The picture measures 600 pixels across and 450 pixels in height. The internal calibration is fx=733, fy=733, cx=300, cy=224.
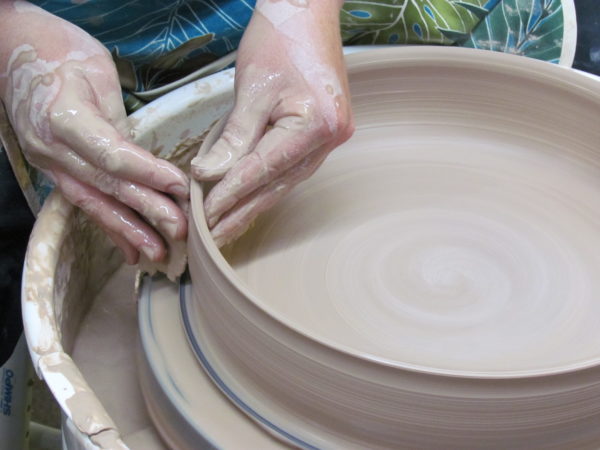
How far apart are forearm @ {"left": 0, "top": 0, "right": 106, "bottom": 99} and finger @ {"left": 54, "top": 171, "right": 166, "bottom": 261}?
0.17m

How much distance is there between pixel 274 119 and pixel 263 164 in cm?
9

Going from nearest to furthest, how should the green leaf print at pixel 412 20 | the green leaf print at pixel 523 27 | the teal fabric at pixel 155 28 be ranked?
the teal fabric at pixel 155 28, the green leaf print at pixel 412 20, the green leaf print at pixel 523 27

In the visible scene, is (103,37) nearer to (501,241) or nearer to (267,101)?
(267,101)

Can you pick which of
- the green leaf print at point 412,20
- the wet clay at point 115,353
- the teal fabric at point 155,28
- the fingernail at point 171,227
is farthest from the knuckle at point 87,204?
the green leaf print at point 412,20

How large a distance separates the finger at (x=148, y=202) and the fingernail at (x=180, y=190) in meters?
0.02

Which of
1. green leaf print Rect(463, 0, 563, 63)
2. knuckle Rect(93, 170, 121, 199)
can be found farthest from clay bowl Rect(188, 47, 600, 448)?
green leaf print Rect(463, 0, 563, 63)

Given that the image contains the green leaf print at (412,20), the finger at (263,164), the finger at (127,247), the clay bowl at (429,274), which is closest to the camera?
the clay bowl at (429,274)

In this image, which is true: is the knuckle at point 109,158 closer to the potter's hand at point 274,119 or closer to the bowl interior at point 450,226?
the potter's hand at point 274,119

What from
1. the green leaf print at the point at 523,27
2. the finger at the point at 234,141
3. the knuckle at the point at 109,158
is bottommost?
the knuckle at the point at 109,158

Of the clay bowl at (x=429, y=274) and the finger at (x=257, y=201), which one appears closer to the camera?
the clay bowl at (x=429, y=274)

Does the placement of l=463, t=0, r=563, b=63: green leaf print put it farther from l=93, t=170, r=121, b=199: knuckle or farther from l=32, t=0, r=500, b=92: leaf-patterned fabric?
l=93, t=170, r=121, b=199: knuckle

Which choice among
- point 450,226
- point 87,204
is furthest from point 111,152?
point 450,226

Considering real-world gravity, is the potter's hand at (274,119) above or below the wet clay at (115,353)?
above

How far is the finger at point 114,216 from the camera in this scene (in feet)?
3.15
